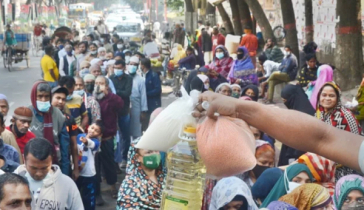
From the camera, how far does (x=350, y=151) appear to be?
99.2 inches

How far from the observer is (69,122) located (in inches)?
304

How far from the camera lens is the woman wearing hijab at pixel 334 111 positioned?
24.1 ft

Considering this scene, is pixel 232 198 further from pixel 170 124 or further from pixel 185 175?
pixel 170 124

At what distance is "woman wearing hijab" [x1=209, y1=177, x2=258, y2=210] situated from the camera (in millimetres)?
5070

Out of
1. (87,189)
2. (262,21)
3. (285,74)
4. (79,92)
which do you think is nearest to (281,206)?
(87,189)

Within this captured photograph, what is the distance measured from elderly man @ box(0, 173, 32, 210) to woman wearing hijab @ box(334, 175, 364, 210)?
2.03 metres

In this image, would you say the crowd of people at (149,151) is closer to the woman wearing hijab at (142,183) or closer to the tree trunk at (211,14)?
the woman wearing hijab at (142,183)

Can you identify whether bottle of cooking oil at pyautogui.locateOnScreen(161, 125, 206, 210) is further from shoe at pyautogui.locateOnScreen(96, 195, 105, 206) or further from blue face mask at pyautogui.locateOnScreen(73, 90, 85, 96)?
blue face mask at pyautogui.locateOnScreen(73, 90, 85, 96)

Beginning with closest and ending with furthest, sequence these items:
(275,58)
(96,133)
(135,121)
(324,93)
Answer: (324,93)
(96,133)
(135,121)
(275,58)

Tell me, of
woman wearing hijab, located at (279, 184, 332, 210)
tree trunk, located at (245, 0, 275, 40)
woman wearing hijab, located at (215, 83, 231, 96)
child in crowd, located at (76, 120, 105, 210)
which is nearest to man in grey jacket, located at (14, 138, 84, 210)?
woman wearing hijab, located at (279, 184, 332, 210)

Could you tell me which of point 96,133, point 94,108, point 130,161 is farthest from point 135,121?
point 130,161

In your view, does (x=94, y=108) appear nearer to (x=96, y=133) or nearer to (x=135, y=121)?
(x=96, y=133)

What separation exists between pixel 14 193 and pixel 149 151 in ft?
4.65

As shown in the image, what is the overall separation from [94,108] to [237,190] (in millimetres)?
4840
